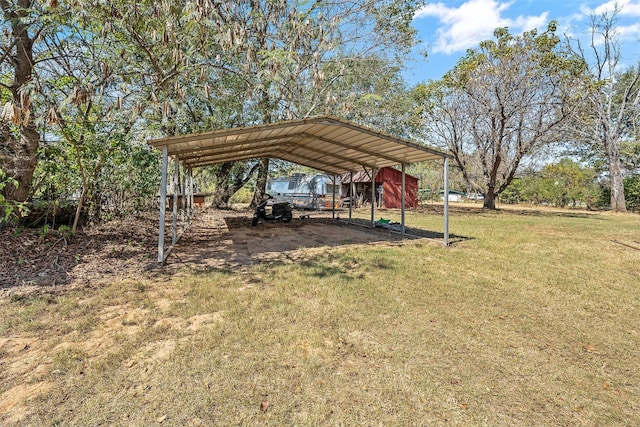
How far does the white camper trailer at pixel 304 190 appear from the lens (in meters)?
19.6

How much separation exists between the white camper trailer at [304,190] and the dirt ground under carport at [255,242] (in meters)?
8.94

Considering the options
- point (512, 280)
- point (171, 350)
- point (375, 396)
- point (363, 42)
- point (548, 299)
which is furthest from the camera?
point (363, 42)

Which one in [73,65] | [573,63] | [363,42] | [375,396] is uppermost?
[573,63]

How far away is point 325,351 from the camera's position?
257cm

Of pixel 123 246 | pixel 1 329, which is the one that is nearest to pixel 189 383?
pixel 1 329

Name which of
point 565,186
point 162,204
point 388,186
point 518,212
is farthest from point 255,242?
point 565,186

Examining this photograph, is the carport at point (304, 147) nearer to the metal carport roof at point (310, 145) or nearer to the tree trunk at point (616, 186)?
the metal carport roof at point (310, 145)

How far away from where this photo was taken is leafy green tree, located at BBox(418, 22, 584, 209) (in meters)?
15.7

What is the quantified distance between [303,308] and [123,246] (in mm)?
4524

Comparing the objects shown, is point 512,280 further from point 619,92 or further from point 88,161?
point 619,92

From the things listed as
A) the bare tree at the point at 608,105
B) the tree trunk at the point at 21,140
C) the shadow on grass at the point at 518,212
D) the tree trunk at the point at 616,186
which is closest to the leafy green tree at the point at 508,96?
the shadow on grass at the point at 518,212

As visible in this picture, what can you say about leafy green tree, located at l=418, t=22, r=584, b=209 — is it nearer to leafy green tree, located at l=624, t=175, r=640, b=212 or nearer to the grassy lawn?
leafy green tree, located at l=624, t=175, r=640, b=212

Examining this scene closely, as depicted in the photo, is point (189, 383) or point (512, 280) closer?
point (189, 383)

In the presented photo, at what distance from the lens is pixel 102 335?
2.77m
